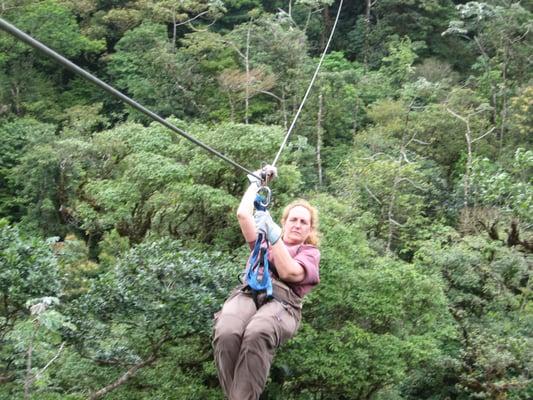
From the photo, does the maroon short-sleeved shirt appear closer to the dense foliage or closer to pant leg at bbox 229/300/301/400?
pant leg at bbox 229/300/301/400

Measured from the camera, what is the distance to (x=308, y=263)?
8.63ft

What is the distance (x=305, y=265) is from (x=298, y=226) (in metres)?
0.19

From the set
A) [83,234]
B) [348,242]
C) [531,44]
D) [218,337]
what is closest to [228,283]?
[348,242]

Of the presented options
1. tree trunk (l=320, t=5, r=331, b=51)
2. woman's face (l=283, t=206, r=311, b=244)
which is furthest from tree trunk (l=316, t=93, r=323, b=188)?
woman's face (l=283, t=206, r=311, b=244)

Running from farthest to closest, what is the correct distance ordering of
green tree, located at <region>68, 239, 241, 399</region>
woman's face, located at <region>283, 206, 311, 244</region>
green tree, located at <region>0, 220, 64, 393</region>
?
green tree, located at <region>68, 239, 241, 399</region> < green tree, located at <region>0, 220, 64, 393</region> < woman's face, located at <region>283, 206, 311, 244</region>

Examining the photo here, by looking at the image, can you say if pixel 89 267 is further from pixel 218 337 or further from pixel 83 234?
pixel 218 337

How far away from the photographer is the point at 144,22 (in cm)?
1764

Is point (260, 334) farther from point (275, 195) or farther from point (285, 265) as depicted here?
point (275, 195)

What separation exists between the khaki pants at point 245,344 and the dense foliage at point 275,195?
2052 mm

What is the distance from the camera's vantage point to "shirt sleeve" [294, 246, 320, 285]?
2623 mm

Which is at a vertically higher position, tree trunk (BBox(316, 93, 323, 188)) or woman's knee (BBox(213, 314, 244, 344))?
woman's knee (BBox(213, 314, 244, 344))

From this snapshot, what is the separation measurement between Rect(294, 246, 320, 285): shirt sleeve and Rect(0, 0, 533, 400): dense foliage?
6.76 ft

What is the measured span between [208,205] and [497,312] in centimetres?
416

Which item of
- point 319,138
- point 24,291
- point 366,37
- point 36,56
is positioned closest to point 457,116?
point 319,138
